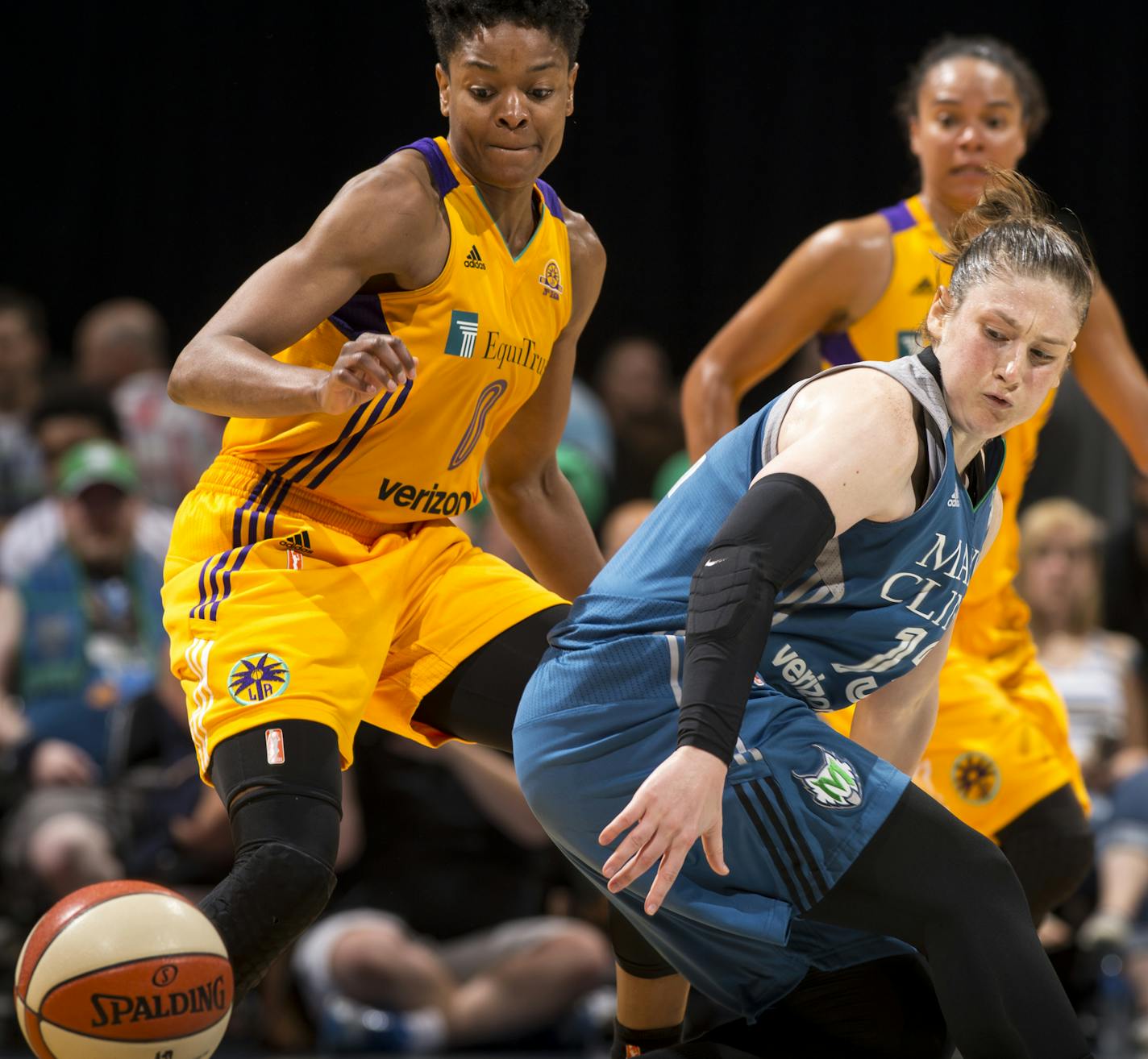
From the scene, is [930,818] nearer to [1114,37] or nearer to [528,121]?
[528,121]

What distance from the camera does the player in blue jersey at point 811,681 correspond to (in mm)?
2254

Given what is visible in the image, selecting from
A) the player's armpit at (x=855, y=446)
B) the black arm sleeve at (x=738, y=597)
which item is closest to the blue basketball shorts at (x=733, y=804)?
the black arm sleeve at (x=738, y=597)

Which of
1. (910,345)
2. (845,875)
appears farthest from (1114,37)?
(845,875)

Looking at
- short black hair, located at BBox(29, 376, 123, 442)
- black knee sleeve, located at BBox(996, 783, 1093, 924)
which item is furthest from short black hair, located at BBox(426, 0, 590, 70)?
short black hair, located at BBox(29, 376, 123, 442)

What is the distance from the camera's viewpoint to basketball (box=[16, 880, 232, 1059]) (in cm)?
261

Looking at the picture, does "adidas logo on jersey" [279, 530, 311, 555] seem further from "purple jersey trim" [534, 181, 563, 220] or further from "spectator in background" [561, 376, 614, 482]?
"spectator in background" [561, 376, 614, 482]

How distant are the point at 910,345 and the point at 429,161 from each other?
1182 mm

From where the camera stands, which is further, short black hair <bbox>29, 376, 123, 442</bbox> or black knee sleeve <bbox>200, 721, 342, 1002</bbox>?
short black hair <bbox>29, 376, 123, 442</bbox>

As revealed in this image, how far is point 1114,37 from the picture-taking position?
7.46m

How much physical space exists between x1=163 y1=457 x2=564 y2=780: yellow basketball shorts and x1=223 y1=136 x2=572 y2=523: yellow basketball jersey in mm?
43

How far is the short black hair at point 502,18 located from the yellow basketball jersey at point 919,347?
97cm

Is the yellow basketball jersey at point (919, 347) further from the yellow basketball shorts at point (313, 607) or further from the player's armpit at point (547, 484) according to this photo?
the yellow basketball shorts at point (313, 607)

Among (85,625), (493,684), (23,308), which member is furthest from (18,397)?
(493,684)

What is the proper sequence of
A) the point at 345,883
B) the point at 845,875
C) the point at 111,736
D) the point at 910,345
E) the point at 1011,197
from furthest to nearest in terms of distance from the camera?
the point at 111,736 < the point at 345,883 < the point at 910,345 < the point at 1011,197 < the point at 845,875
